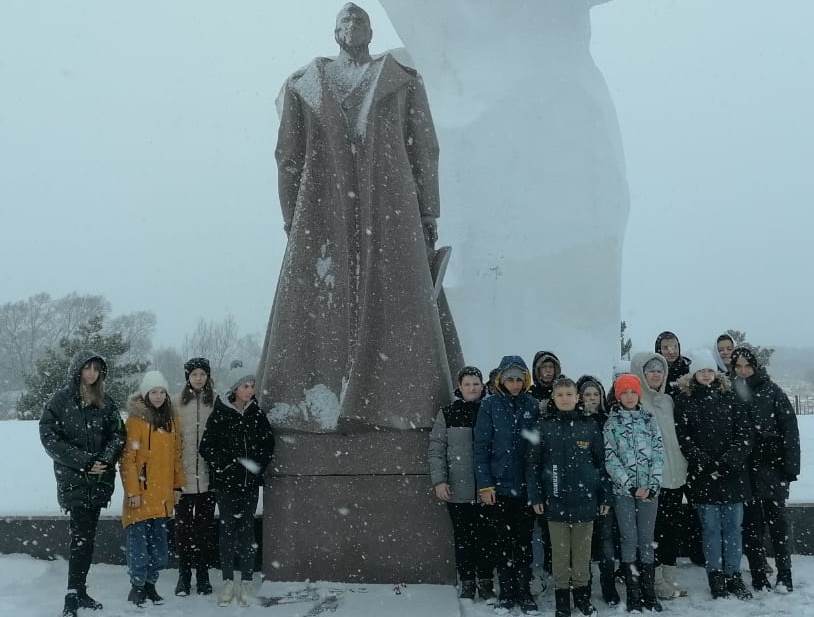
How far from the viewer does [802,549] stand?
4910 millimetres

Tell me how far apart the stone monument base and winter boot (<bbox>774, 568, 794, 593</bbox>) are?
1882mm

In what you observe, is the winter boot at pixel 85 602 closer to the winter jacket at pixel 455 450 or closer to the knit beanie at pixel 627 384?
the winter jacket at pixel 455 450

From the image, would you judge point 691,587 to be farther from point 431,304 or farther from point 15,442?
point 15,442

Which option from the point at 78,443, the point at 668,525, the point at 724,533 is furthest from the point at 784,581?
the point at 78,443

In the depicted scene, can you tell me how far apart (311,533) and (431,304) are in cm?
150

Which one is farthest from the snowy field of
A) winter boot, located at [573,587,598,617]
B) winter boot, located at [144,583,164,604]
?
winter boot, located at [573,587,598,617]

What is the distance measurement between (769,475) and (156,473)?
358cm

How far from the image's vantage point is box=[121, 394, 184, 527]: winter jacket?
13.5 feet

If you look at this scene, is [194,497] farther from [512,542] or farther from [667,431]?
[667,431]

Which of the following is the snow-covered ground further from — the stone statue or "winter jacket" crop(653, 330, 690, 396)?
"winter jacket" crop(653, 330, 690, 396)

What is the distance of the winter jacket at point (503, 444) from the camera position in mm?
3986

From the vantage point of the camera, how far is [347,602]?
12.4 feet

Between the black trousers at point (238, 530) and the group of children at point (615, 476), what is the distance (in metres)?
1.09

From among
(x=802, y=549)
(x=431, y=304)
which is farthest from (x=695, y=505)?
(x=431, y=304)
